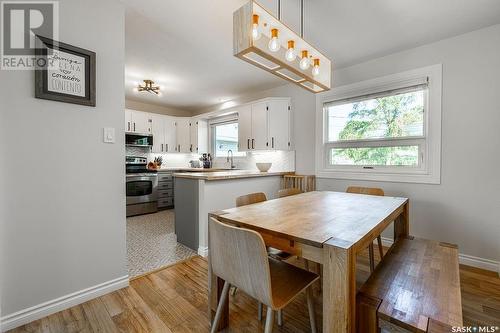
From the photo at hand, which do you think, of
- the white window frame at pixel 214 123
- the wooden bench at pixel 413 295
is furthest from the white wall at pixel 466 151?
the white window frame at pixel 214 123

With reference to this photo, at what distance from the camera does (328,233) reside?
1.08 metres

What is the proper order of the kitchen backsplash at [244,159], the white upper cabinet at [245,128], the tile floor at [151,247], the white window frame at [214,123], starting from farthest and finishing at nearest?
1. the white window frame at [214,123]
2. the white upper cabinet at [245,128]
3. the kitchen backsplash at [244,159]
4. the tile floor at [151,247]

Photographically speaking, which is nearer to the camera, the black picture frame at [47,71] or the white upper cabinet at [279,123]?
the black picture frame at [47,71]

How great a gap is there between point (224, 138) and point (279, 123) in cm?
191

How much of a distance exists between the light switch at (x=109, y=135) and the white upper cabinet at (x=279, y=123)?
2373mm

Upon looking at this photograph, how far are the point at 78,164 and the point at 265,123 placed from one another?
8.80 ft

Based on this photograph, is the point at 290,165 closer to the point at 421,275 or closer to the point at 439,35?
the point at 439,35

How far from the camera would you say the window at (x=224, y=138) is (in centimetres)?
498

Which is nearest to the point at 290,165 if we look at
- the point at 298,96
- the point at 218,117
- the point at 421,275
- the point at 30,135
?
the point at 298,96

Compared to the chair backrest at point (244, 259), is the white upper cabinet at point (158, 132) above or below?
above

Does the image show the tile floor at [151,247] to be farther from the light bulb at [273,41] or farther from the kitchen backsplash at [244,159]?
the light bulb at [273,41]

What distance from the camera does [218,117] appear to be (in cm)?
520

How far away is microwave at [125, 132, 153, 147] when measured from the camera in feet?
15.0

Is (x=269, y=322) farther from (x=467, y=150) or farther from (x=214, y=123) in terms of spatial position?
(x=214, y=123)
